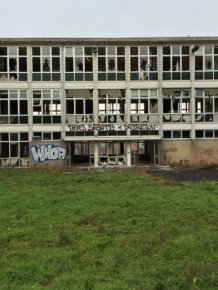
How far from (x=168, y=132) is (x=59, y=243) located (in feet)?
85.6

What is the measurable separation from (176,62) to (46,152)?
12.7m

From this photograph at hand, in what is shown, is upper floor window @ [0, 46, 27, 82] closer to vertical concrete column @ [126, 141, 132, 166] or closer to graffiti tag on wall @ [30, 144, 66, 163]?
graffiti tag on wall @ [30, 144, 66, 163]

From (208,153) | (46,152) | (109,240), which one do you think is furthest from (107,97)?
(109,240)

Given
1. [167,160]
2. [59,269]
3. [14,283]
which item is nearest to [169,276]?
[59,269]

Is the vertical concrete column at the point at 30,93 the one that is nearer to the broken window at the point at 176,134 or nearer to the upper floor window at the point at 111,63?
the upper floor window at the point at 111,63

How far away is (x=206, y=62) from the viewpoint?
115ft

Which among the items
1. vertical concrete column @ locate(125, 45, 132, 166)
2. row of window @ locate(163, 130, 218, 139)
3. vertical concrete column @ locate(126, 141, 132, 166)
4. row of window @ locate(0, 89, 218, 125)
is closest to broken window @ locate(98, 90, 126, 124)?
row of window @ locate(0, 89, 218, 125)

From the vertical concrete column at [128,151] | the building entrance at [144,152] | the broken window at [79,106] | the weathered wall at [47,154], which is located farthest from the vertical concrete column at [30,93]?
the building entrance at [144,152]

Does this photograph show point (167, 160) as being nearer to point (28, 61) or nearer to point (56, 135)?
point (56, 135)

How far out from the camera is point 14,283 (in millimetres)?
7188

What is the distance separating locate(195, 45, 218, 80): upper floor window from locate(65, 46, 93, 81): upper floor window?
28.3 ft

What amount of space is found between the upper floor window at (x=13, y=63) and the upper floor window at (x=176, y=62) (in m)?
11.3

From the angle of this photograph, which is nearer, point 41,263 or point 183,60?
point 41,263

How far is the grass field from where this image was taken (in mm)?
7352
